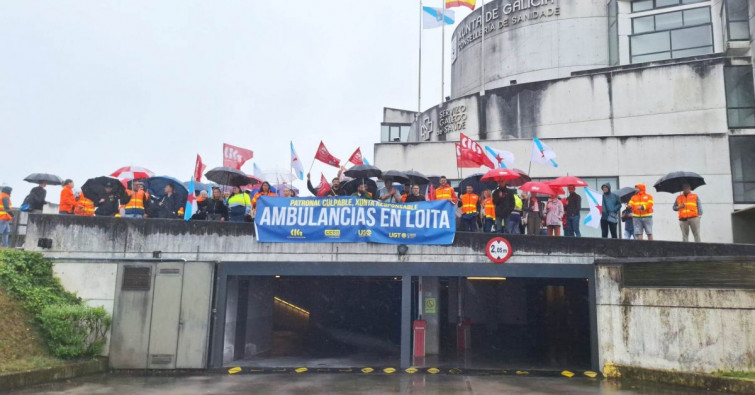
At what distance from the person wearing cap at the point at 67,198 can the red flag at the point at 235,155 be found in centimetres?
468

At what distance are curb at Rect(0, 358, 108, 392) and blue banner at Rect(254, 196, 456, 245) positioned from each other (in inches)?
176

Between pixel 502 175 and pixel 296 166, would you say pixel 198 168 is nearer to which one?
pixel 296 166

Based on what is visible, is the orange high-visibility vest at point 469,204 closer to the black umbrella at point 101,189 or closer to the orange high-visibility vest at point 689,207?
the orange high-visibility vest at point 689,207

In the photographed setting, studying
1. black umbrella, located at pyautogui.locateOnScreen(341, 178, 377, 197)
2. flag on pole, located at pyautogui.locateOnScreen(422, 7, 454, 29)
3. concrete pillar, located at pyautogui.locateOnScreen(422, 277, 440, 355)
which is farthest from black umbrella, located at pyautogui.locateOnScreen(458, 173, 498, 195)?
flag on pole, located at pyautogui.locateOnScreen(422, 7, 454, 29)

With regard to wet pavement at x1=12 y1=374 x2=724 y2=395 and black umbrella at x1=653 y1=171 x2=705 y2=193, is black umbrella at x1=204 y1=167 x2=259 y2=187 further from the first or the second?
black umbrella at x1=653 y1=171 x2=705 y2=193

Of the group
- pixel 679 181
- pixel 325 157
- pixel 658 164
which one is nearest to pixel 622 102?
pixel 658 164

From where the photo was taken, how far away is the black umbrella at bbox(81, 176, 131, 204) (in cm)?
1540

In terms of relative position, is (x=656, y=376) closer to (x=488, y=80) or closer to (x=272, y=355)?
(x=272, y=355)

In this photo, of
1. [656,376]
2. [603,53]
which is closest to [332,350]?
[656,376]

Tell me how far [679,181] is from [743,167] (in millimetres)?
8457

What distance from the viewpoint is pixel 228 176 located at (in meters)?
15.4

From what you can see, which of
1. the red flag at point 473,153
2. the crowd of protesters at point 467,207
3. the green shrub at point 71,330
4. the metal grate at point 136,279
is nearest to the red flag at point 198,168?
the crowd of protesters at point 467,207

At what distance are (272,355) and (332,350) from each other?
6.27 feet

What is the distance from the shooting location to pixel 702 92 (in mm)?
22047
